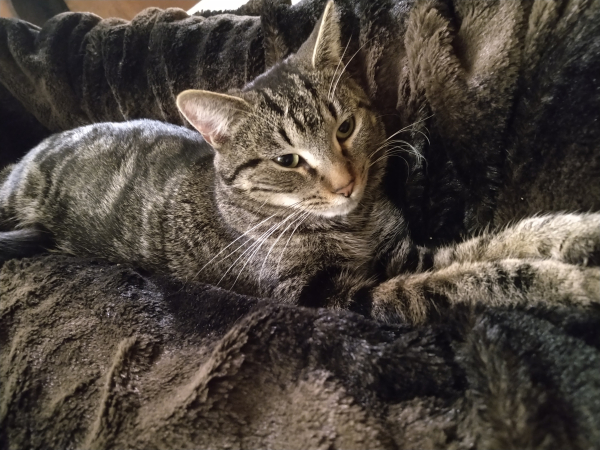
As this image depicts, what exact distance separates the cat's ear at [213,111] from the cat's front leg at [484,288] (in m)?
0.56

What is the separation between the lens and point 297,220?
40.6 inches

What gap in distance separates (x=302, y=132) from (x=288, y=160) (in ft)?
0.26

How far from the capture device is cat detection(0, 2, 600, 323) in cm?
82

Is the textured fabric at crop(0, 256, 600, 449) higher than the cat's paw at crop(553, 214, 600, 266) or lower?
lower

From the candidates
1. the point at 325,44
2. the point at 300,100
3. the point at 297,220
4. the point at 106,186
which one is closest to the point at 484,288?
the point at 297,220

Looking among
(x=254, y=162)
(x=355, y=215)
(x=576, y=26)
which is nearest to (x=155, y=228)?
(x=254, y=162)

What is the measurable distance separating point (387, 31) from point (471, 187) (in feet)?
1.60

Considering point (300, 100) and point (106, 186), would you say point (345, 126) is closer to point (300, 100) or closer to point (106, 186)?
point (300, 100)

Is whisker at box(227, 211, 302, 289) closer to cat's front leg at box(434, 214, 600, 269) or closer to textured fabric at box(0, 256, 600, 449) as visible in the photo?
textured fabric at box(0, 256, 600, 449)

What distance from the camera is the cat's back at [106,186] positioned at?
1.25 metres

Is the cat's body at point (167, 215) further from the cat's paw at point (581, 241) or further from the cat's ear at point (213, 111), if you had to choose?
the cat's paw at point (581, 241)

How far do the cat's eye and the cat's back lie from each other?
49 cm

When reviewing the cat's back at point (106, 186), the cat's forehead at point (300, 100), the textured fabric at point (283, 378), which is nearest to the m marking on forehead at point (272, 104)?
the cat's forehead at point (300, 100)

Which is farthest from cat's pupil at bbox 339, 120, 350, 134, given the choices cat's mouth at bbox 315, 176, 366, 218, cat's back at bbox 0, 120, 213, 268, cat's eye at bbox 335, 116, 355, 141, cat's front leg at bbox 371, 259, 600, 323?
cat's back at bbox 0, 120, 213, 268
